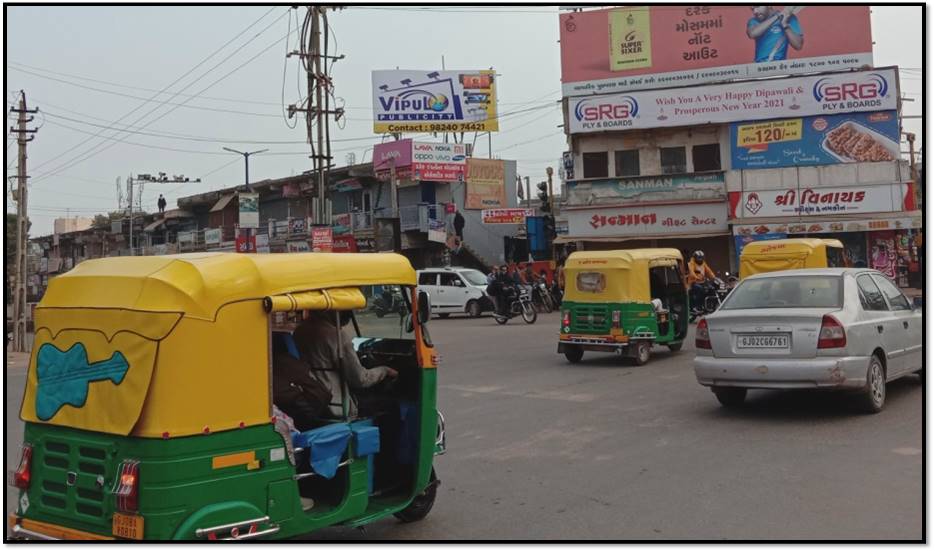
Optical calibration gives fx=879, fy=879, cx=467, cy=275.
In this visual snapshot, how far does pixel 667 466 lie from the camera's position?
6988mm

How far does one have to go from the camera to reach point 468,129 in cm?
4141

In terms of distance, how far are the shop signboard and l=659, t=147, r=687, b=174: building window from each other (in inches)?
32.2

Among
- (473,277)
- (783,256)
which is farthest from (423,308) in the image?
(473,277)

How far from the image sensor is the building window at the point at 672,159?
108ft

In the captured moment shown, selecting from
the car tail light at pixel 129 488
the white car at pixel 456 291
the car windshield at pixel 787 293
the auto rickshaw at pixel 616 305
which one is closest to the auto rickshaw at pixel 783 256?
the auto rickshaw at pixel 616 305

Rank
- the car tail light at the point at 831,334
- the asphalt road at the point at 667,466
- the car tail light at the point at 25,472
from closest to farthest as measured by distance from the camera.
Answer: the car tail light at the point at 25,472, the asphalt road at the point at 667,466, the car tail light at the point at 831,334

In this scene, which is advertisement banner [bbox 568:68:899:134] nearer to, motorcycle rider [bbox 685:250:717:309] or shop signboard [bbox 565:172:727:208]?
shop signboard [bbox 565:172:727:208]

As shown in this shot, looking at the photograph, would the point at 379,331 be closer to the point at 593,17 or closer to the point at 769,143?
the point at 769,143

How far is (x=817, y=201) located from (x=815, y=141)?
213cm

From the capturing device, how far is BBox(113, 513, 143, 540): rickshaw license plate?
413 cm

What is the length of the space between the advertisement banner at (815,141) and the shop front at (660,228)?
7.11 ft

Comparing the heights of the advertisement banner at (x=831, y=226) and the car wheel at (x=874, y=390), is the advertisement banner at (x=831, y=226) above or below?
above

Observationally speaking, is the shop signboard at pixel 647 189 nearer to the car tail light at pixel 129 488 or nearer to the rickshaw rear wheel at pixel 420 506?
the rickshaw rear wheel at pixel 420 506

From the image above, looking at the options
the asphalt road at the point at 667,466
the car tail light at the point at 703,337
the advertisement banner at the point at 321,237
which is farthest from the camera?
the advertisement banner at the point at 321,237
